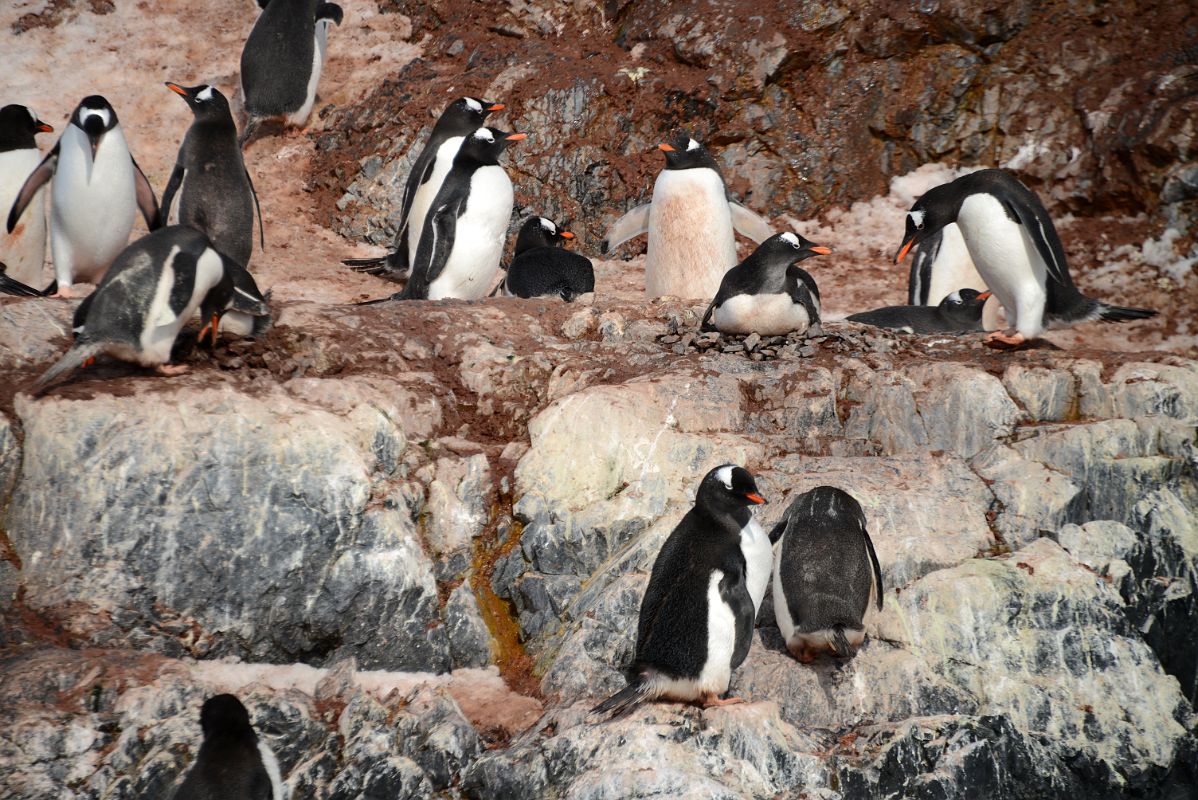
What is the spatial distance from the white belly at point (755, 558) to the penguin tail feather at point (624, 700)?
55cm

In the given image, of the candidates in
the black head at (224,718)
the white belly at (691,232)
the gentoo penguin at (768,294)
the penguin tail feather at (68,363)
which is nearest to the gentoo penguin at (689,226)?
the white belly at (691,232)

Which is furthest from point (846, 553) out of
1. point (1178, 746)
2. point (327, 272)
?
point (327, 272)

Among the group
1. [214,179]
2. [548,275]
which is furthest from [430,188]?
[214,179]

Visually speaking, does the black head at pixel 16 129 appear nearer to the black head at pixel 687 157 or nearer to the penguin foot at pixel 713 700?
the black head at pixel 687 157

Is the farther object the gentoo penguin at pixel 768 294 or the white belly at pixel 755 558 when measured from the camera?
the gentoo penguin at pixel 768 294

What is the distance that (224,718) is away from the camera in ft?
14.0

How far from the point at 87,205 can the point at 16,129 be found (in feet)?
3.62

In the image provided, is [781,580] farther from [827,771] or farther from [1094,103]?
[1094,103]

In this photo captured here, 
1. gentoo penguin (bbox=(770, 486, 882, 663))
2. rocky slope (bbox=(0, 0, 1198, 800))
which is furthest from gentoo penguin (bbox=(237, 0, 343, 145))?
gentoo penguin (bbox=(770, 486, 882, 663))

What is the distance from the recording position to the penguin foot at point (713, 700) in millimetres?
4605

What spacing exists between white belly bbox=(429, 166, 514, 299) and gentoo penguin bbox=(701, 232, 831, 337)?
73.3 inches

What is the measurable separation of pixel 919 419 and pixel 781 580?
1422 millimetres

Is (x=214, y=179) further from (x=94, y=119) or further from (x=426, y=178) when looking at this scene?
(x=426, y=178)

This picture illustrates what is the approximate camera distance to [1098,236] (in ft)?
32.9
